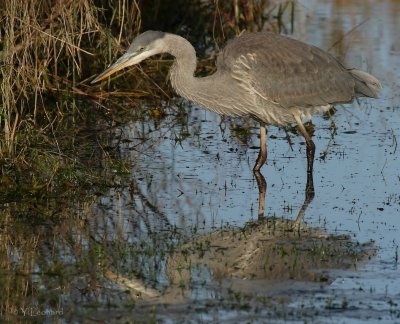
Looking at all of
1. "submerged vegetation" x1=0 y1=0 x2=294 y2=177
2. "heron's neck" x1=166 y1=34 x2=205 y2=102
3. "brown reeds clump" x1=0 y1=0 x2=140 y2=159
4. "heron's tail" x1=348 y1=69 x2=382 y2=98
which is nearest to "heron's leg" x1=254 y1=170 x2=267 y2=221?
"heron's neck" x1=166 y1=34 x2=205 y2=102

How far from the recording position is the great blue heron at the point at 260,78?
8.90m

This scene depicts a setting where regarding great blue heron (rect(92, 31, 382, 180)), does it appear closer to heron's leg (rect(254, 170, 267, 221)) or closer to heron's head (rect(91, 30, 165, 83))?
heron's head (rect(91, 30, 165, 83))

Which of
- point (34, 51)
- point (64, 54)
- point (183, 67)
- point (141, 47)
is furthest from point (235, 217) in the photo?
point (64, 54)

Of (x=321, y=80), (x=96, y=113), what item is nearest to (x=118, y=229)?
(x=321, y=80)

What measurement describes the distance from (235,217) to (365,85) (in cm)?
→ 239

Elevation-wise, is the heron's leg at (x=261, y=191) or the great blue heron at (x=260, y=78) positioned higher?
the great blue heron at (x=260, y=78)

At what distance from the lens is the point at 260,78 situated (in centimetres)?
912

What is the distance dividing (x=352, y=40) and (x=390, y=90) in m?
2.72

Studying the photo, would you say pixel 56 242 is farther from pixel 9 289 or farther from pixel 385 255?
pixel 385 255

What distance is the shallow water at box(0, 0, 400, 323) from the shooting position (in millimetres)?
6023

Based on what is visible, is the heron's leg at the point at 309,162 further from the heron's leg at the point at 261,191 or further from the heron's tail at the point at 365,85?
the heron's tail at the point at 365,85

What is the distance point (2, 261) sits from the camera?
6660 millimetres

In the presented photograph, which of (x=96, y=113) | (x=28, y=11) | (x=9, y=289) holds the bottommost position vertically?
(x=9, y=289)

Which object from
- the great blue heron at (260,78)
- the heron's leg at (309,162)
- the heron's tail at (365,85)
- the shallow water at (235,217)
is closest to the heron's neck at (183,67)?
the great blue heron at (260,78)
